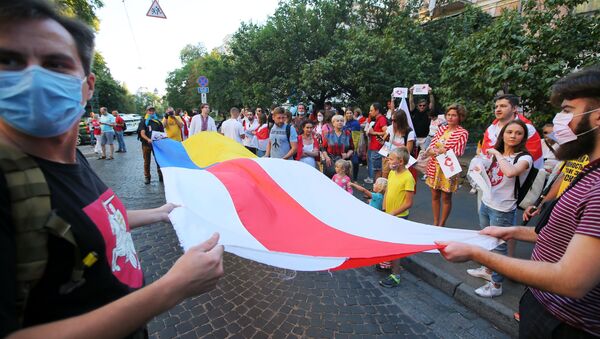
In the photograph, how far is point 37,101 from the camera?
0.99 metres

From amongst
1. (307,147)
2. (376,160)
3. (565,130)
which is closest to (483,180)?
(565,130)

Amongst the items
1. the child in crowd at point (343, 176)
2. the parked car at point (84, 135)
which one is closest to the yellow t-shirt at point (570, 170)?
the child in crowd at point (343, 176)

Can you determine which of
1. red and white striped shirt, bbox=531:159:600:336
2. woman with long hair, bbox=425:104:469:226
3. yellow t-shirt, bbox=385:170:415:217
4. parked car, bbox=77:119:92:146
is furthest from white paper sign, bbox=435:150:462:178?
parked car, bbox=77:119:92:146

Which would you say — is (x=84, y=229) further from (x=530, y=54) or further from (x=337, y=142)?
(x=530, y=54)

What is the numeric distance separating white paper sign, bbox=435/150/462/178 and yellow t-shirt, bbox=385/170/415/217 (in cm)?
84

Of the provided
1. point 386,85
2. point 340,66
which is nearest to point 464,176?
point 386,85

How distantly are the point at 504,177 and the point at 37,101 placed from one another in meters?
3.94

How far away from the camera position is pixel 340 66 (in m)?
13.0

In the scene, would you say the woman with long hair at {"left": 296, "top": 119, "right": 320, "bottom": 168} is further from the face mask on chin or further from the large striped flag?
the face mask on chin

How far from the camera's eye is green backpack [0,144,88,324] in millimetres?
787

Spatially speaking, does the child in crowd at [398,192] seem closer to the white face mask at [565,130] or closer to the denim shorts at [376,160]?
the white face mask at [565,130]

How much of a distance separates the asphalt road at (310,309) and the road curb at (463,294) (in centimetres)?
7

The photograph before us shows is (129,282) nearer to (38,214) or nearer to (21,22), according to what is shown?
(38,214)

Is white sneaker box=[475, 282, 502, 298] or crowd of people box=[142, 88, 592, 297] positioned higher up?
crowd of people box=[142, 88, 592, 297]
